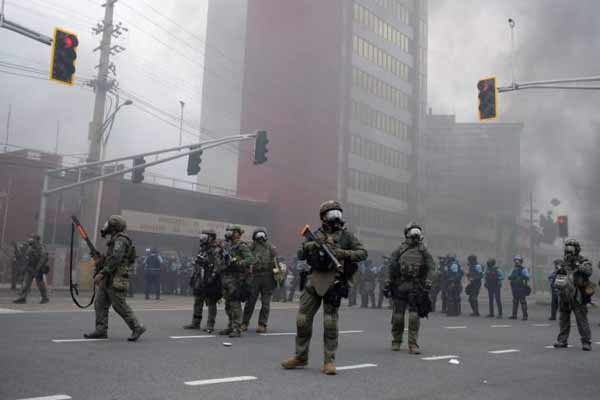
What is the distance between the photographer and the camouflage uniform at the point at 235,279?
949cm

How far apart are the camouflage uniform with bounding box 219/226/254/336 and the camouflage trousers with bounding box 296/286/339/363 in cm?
313

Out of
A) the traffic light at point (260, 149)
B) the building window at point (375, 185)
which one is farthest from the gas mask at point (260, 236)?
the building window at point (375, 185)

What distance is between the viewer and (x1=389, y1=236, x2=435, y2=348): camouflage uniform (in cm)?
855

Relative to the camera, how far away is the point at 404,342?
976 centimetres

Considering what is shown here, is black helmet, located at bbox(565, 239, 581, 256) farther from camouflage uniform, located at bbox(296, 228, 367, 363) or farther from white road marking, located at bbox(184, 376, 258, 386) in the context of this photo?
white road marking, located at bbox(184, 376, 258, 386)

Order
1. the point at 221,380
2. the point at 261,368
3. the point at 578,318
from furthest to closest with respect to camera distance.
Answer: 1. the point at 578,318
2. the point at 261,368
3. the point at 221,380

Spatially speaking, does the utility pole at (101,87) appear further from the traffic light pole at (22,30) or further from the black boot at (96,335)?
the black boot at (96,335)

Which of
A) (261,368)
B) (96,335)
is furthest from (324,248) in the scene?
(96,335)

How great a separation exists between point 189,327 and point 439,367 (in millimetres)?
4753

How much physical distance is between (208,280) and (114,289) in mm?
1882

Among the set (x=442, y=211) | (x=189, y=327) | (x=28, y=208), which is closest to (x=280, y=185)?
(x=442, y=211)

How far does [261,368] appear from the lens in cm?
638

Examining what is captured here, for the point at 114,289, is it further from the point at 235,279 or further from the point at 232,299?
the point at 235,279

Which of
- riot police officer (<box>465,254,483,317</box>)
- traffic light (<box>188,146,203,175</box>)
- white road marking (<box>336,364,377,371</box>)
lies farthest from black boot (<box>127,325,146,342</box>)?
traffic light (<box>188,146,203,175</box>)
